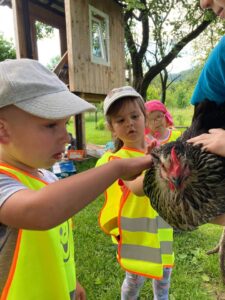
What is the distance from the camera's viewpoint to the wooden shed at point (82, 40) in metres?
5.68

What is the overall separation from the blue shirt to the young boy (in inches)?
17.1

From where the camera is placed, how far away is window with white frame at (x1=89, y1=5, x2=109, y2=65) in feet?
20.6

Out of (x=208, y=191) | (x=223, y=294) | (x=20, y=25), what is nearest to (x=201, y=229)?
(x=223, y=294)

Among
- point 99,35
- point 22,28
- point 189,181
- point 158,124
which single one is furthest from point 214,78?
point 99,35

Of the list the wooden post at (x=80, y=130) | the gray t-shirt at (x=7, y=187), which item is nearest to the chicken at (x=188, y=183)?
the gray t-shirt at (x=7, y=187)

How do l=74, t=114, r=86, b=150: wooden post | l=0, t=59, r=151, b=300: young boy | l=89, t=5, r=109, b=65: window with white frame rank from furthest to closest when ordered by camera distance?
l=74, t=114, r=86, b=150: wooden post < l=89, t=5, r=109, b=65: window with white frame < l=0, t=59, r=151, b=300: young boy

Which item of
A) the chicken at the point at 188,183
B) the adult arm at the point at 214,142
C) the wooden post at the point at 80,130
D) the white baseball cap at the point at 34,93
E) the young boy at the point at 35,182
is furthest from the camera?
the wooden post at the point at 80,130

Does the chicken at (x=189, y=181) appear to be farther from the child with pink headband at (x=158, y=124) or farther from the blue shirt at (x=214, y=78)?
the child with pink headband at (x=158, y=124)

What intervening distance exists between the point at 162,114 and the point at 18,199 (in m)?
2.29

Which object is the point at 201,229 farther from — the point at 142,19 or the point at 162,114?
the point at 142,19

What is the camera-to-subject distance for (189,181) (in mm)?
1272

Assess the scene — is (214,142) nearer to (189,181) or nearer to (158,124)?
(189,181)

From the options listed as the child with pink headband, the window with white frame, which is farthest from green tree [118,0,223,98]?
the child with pink headband

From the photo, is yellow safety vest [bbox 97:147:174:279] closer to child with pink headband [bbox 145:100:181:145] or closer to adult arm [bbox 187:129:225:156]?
adult arm [bbox 187:129:225:156]
